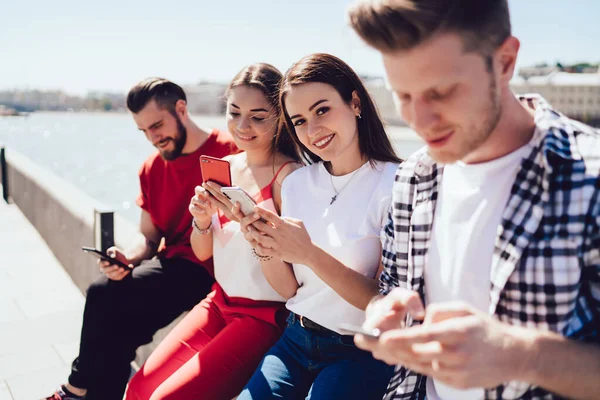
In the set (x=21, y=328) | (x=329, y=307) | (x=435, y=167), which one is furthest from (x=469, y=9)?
(x=21, y=328)

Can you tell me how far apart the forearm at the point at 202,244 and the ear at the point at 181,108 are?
1033 mm

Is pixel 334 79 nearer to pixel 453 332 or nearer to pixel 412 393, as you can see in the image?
pixel 412 393

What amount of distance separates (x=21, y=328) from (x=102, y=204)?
1.17m

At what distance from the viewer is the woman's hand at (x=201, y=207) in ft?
9.05

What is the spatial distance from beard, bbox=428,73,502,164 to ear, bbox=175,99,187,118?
8.65ft

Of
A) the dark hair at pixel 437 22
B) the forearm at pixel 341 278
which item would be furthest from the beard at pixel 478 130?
the forearm at pixel 341 278

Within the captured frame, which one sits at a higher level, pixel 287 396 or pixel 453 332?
pixel 453 332

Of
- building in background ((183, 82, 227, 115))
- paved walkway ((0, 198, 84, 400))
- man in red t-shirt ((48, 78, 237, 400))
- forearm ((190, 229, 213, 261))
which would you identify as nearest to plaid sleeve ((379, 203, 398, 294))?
forearm ((190, 229, 213, 261))

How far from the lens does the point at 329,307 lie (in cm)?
227

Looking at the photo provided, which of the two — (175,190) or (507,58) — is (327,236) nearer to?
(507,58)

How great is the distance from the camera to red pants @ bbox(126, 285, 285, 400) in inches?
97.7

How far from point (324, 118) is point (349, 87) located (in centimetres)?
19

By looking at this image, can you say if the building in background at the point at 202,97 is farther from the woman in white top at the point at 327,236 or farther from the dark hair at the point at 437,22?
the dark hair at the point at 437,22

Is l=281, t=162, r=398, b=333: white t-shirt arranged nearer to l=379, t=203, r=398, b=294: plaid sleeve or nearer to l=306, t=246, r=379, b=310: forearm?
l=306, t=246, r=379, b=310: forearm
